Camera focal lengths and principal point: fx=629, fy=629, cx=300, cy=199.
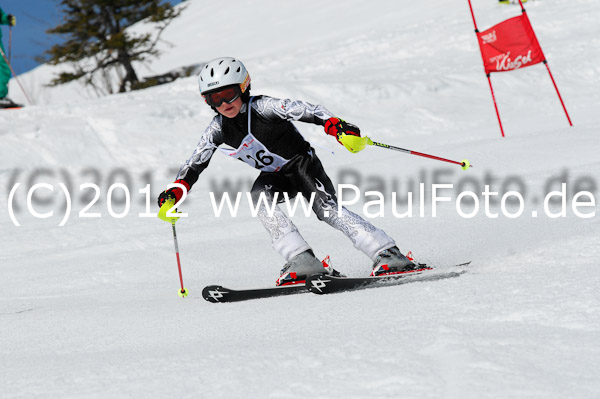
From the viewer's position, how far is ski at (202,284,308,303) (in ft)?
13.2

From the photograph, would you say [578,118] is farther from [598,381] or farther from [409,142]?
[598,381]

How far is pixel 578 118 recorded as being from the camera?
9.88 metres

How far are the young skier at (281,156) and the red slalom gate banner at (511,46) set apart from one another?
18.2ft

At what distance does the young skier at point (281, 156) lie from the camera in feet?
13.1

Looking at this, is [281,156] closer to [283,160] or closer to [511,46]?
[283,160]

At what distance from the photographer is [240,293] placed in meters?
4.06

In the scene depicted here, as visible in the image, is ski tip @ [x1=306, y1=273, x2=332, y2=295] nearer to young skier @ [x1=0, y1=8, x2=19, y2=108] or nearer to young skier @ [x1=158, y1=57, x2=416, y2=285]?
young skier @ [x1=158, y1=57, x2=416, y2=285]

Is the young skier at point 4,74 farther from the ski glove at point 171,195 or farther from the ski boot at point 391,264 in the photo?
the ski boot at point 391,264

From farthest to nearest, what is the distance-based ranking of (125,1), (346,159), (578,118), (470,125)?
A: 1. (125,1)
2. (470,125)
3. (578,118)
4. (346,159)

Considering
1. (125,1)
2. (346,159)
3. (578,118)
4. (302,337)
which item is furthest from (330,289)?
(125,1)

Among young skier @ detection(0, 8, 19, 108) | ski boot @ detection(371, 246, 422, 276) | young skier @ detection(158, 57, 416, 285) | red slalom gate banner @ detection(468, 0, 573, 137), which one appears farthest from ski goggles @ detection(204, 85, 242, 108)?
young skier @ detection(0, 8, 19, 108)

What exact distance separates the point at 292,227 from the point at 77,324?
1.48 m

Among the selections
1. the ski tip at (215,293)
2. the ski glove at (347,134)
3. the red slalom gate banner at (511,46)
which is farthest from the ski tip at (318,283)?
the red slalom gate banner at (511,46)

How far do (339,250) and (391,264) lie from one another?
1.67 metres
